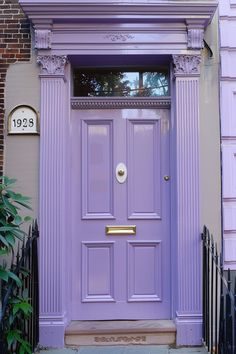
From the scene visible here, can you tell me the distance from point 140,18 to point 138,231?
7.44 ft

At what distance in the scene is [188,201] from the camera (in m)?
4.66

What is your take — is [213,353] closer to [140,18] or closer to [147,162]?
[147,162]

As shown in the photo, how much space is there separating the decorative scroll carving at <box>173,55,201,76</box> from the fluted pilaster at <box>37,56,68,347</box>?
3.96 ft

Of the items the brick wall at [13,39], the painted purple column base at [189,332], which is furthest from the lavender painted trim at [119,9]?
the painted purple column base at [189,332]

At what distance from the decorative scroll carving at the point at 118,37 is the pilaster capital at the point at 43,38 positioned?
0.61 metres

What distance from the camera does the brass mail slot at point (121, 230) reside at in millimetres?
4922

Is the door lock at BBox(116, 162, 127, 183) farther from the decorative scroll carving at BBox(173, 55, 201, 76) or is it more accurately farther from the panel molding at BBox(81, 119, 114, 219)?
the decorative scroll carving at BBox(173, 55, 201, 76)

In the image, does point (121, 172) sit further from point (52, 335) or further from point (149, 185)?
point (52, 335)

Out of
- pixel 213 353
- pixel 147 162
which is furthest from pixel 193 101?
pixel 213 353

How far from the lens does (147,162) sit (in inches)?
197

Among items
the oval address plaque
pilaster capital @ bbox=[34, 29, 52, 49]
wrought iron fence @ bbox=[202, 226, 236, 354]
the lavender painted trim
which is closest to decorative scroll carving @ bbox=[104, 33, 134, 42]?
the lavender painted trim

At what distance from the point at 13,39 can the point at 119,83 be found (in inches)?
49.3

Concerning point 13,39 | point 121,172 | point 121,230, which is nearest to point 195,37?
point 121,172

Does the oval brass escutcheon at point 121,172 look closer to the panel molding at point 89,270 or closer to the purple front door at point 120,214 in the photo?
the purple front door at point 120,214
